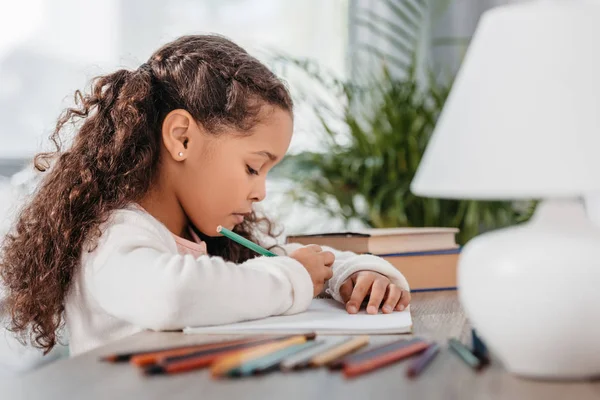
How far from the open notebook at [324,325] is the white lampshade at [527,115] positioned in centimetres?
27

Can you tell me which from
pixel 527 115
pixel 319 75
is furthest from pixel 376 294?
pixel 319 75

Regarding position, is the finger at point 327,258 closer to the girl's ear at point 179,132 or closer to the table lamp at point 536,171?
the girl's ear at point 179,132

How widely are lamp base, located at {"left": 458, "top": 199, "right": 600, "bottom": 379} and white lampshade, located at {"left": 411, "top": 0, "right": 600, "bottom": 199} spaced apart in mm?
33

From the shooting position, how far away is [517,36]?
1.96ft

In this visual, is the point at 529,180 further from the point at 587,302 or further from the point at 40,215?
the point at 40,215

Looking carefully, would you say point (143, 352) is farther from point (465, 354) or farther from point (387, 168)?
point (387, 168)

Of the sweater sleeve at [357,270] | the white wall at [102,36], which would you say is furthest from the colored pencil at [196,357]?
the white wall at [102,36]

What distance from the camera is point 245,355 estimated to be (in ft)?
2.17

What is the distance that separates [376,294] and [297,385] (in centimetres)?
47

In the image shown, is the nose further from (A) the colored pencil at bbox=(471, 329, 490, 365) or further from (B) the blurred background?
(B) the blurred background

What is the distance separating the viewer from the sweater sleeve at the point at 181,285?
0.87 meters

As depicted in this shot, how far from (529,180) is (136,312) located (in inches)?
19.5

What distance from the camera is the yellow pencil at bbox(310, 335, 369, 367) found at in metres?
0.64

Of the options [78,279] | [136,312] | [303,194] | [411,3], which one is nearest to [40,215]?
[78,279]
